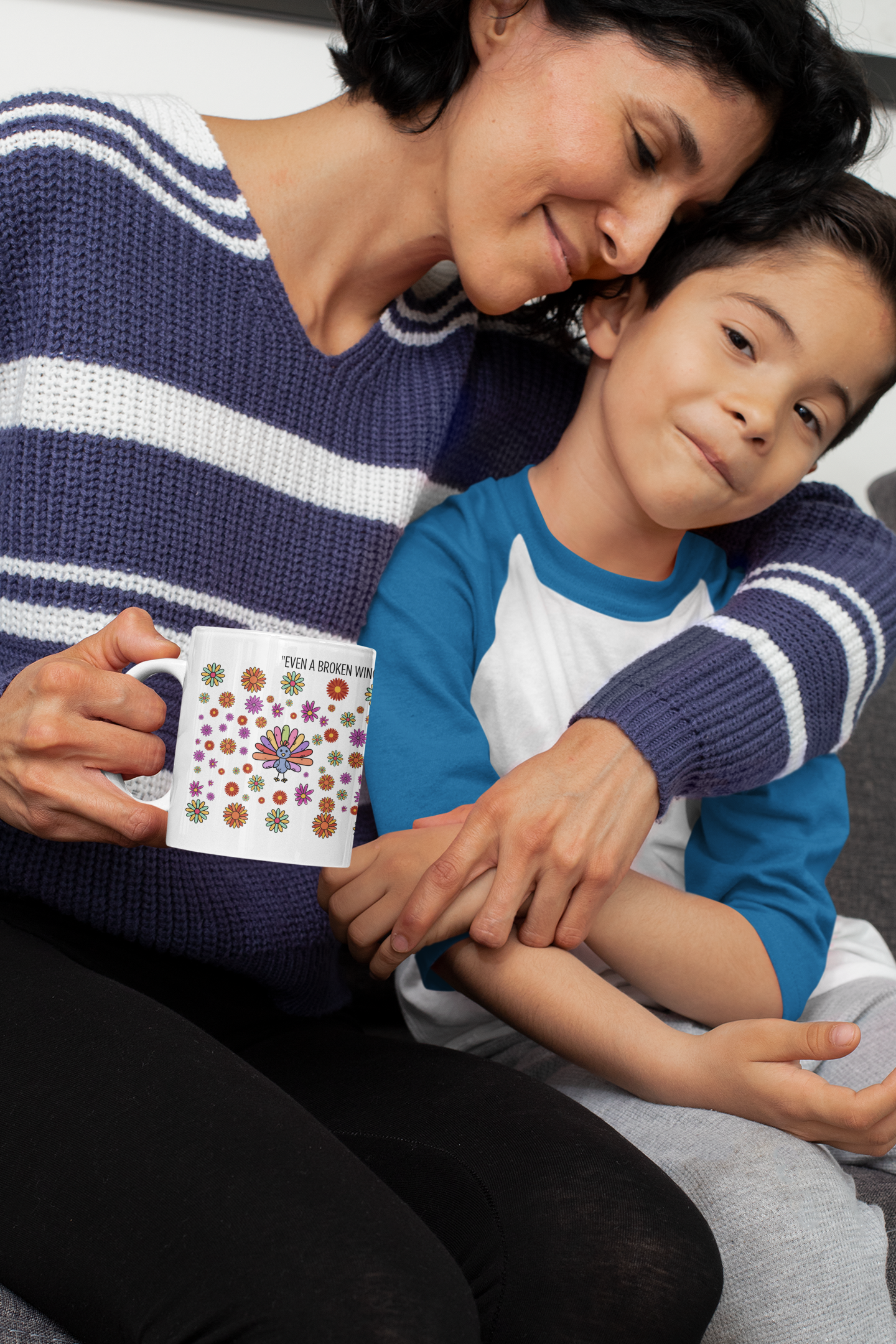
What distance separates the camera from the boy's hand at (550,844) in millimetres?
742

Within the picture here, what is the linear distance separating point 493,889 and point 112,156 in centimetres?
65

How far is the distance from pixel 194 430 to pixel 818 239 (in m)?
0.57

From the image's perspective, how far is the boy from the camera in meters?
0.71

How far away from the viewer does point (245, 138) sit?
3.02 feet

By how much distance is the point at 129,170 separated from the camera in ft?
2.71

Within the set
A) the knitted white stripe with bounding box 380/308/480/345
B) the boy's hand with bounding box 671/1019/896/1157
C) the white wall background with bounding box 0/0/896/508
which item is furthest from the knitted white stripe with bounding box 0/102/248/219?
the boy's hand with bounding box 671/1019/896/1157

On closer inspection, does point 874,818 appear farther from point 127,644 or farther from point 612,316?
point 127,644

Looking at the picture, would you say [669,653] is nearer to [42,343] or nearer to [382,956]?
[382,956]

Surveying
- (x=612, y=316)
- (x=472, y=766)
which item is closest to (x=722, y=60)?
(x=612, y=316)

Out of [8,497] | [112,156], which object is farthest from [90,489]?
[112,156]

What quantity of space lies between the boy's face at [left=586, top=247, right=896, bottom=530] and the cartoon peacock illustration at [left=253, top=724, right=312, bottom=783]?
1.56 feet

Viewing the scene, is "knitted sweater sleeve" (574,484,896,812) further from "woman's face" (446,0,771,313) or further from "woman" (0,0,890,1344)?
"woman's face" (446,0,771,313)

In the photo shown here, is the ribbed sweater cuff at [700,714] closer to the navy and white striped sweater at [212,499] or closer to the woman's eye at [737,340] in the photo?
the navy and white striped sweater at [212,499]

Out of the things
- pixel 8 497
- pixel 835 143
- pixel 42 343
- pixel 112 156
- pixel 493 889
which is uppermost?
pixel 835 143
